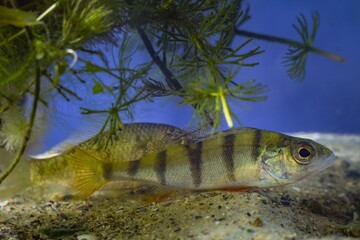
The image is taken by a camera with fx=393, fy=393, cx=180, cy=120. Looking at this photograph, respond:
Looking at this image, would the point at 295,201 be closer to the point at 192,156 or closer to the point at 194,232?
the point at 192,156

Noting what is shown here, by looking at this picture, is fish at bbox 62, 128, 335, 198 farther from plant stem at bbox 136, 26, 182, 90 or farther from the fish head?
plant stem at bbox 136, 26, 182, 90

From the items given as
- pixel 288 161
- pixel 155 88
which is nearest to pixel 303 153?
pixel 288 161

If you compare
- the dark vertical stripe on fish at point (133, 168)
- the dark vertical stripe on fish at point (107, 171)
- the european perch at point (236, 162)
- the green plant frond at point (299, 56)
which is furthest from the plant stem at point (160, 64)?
the green plant frond at point (299, 56)

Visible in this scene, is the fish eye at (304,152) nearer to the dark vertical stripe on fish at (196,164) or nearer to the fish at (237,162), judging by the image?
the fish at (237,162)

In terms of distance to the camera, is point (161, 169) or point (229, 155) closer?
point (229, 155)

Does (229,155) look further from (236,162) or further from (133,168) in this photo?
(133,168)

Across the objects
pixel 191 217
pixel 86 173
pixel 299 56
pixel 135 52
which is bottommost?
pixel 191 217

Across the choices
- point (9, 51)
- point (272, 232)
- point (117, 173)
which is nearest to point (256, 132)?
point (272, 232)
